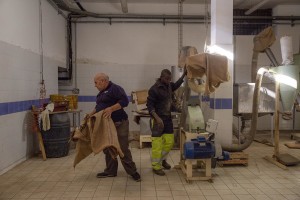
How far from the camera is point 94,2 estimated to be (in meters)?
7.96

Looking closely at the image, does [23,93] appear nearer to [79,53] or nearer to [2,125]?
[2,125]

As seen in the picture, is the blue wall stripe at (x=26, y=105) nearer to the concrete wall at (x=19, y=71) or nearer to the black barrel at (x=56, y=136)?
the concrete wall at (x=19, y=71)

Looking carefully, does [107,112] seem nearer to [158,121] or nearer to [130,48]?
[158,121]

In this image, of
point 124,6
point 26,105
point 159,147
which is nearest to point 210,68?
point 159,147

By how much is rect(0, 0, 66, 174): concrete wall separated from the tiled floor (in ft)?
1.35

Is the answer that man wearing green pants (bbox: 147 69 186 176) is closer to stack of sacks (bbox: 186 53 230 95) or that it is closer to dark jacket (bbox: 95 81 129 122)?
stack of sacks (bbox: 186 53 230 95)

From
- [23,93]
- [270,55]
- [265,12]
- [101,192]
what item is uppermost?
[265,12]

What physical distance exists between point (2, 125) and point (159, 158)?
2.47 metres

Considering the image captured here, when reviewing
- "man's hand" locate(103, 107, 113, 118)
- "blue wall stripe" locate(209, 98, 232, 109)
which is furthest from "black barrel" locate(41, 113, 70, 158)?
"blue wall stripe" locate(209, 98, 232, 109)

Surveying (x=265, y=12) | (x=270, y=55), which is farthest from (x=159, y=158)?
(x=265, y=12)

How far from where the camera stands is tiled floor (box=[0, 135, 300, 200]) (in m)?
3.59

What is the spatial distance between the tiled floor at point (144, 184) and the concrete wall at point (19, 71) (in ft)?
1.35

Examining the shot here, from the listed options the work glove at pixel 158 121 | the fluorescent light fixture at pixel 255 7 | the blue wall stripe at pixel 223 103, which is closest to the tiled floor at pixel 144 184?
the work glove at pixel 158 121

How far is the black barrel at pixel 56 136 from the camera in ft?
17.6
